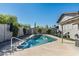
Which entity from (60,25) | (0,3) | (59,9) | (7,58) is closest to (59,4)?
(59,9)

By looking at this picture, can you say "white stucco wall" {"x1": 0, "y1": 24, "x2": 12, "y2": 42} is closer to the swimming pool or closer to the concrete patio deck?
the swimming pool

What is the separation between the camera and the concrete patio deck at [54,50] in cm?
663

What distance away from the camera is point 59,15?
22.3 ft

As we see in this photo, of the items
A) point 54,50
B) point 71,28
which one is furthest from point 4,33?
point 71,28

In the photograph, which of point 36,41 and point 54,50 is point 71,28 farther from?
point 36,41

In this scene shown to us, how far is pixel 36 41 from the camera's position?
7102 millimetres

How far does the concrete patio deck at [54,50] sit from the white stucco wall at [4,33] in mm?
653

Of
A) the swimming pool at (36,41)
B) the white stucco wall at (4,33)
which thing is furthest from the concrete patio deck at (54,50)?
the white stucco wall at (4,33)

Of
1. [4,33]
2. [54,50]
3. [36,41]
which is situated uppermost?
[4,33]

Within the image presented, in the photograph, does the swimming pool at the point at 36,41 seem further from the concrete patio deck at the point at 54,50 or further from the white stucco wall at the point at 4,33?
the white stucco wall at the point at 4,33

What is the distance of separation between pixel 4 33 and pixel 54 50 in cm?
158

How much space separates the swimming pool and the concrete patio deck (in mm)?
170

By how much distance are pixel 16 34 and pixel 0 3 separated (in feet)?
3.57

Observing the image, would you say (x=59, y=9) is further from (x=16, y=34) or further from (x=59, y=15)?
(x=16, y=34)
